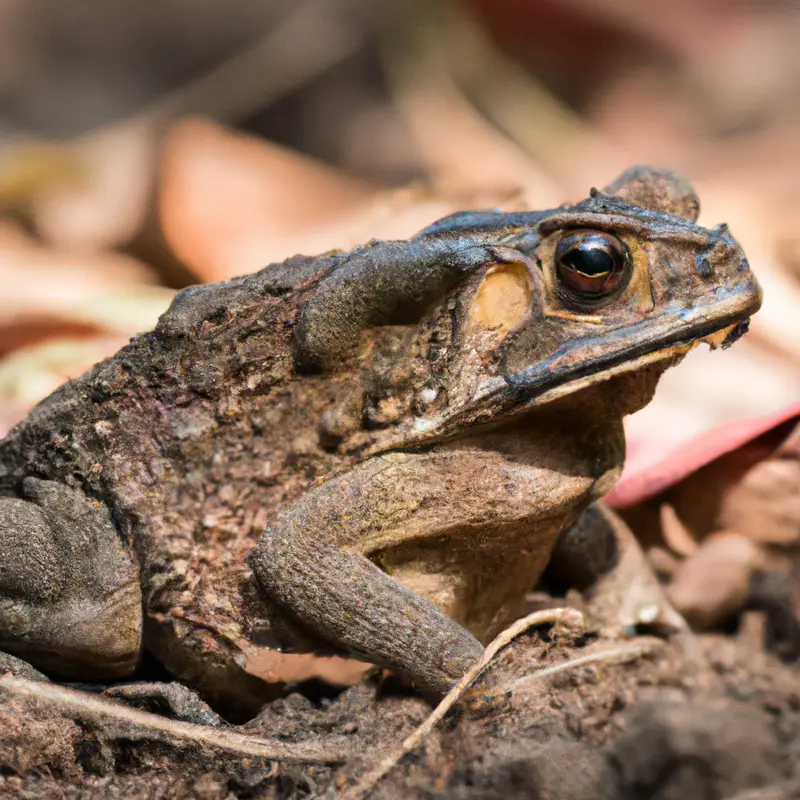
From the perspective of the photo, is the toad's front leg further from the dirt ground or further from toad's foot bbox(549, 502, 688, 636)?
toad's foot bbox(549, 502, 688, 636)

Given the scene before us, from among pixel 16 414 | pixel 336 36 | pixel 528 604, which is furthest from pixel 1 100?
pixel 528 604

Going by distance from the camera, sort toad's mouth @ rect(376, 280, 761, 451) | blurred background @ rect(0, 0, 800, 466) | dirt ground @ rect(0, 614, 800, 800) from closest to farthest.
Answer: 1. dirt ground @ rect(0, 614, 800, 800)
2. toad's mouth @ rect(376, 280, 761, 451)
3. blurred background @ rect(0, 0, 800, 466)

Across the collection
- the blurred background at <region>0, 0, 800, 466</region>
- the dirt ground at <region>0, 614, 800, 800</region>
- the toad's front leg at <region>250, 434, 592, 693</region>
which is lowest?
the dirt ground at <region>0, 614, 800, 800</region>

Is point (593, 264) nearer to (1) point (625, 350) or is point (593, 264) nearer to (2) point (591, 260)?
(2) point (591, 260)

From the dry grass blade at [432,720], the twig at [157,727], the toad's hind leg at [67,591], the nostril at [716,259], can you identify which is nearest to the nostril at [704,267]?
the nostril at [716,259]

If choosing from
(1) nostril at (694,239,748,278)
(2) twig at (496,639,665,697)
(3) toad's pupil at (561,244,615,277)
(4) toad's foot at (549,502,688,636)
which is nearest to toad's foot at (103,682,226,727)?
(2) twig at (496,639,665,697)

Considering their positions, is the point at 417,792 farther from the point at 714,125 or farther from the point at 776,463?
the point at 714,125

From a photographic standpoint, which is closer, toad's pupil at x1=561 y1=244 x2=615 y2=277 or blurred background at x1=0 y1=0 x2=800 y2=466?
toad's pupil at x1=561 y1=244 x2=615 y2=277

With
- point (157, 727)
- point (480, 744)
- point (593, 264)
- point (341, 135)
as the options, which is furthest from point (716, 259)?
point (341, 135)
